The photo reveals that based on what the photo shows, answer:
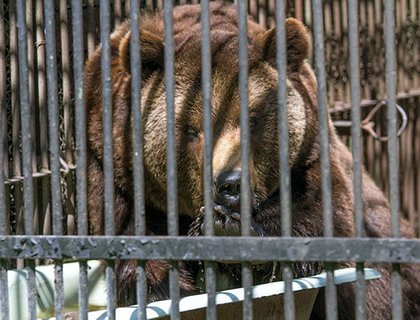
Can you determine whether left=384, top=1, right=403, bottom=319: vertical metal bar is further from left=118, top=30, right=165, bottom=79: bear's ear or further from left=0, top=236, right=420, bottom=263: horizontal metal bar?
left=118, top=30, right=165, bottom=79: bear's ear

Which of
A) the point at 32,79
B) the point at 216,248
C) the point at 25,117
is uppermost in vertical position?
the point at 32,79

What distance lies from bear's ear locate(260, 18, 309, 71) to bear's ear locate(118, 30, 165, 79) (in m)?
0.64

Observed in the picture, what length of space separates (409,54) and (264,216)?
14.5 ft

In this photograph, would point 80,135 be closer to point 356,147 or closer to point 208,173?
point 208,173

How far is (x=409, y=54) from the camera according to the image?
8859 mm

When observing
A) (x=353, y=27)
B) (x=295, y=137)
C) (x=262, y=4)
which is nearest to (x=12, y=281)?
Answer: (x=295, y=137)

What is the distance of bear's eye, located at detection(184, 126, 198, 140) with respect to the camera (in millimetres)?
5047

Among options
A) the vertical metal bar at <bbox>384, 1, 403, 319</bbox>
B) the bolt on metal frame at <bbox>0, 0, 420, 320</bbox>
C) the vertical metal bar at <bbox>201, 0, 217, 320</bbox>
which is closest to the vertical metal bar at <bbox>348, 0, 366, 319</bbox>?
the bolt on metal frame at <bbox>0, 0, 420, 320</bbox>

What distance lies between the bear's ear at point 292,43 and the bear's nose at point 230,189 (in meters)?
1.12

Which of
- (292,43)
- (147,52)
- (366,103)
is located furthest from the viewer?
(366,103)

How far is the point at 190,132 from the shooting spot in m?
5.07

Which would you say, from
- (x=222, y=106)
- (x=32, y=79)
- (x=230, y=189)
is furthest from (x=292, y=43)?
(x=32, y=79)

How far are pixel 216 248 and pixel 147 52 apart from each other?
2162mm

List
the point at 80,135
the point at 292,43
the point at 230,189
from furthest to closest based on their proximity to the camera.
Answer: the point at 292,43 → the point at 230,189 → the point at 80,135
